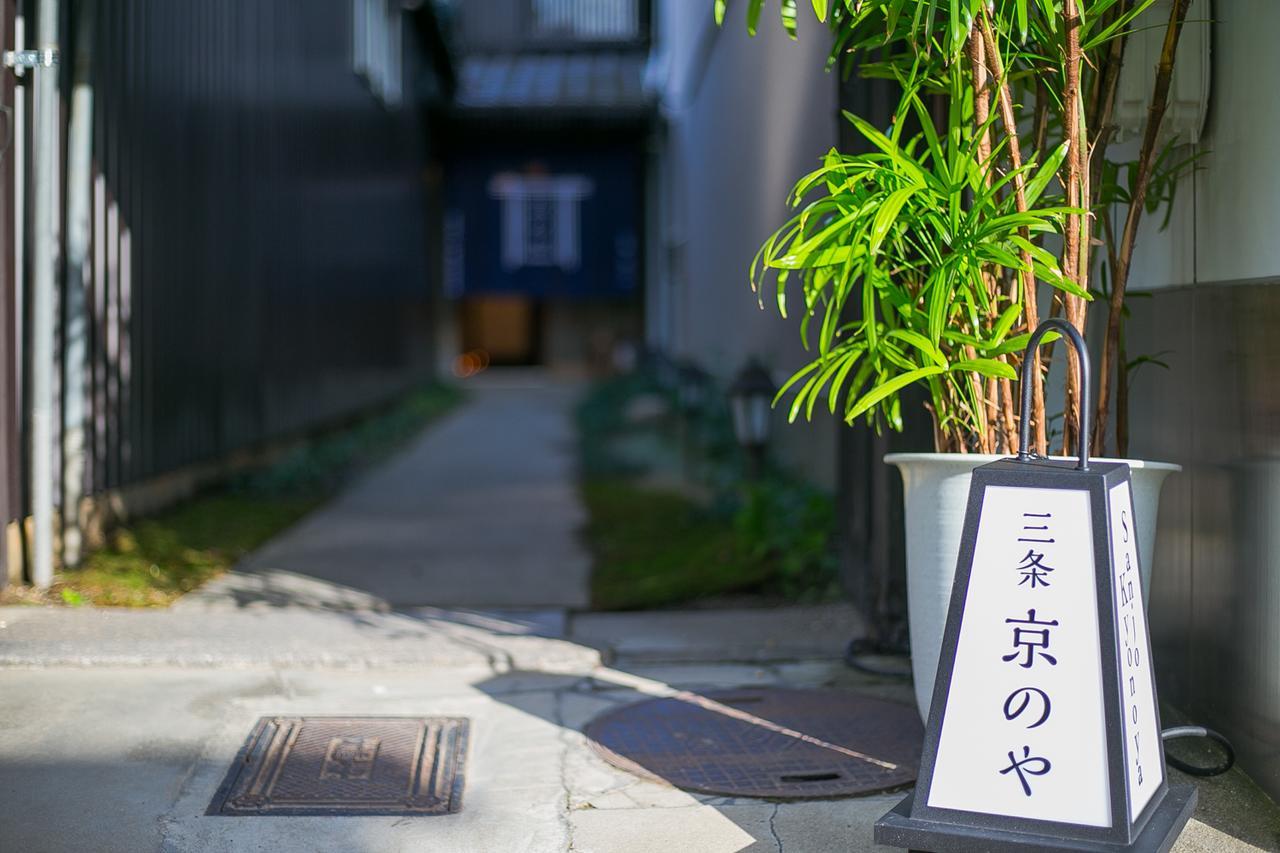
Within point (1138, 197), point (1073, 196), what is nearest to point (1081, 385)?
point (1073, 196)

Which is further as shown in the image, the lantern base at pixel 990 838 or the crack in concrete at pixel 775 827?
the crack in concrete at pixel 775 827

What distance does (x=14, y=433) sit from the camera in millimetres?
5266

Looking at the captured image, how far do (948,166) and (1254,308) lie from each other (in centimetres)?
79

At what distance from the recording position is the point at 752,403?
7.29 metres

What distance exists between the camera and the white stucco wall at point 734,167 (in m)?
7.71

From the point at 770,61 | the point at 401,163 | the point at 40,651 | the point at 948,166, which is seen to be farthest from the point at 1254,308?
the point at 401,163

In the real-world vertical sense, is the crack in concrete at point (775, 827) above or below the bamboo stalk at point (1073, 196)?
below

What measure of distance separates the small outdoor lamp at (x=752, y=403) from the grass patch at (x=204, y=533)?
2621 millimetres

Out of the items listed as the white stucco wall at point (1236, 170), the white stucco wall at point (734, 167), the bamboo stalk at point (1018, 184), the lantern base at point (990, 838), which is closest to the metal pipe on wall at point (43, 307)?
the white stucco wall at point (734, 167)

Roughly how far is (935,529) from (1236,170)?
3.62ft

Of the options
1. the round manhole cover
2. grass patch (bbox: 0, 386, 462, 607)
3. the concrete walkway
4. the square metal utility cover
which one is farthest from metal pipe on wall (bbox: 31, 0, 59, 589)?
the round manhole cover

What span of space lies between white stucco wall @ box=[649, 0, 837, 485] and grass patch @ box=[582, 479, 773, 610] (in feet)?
2.47

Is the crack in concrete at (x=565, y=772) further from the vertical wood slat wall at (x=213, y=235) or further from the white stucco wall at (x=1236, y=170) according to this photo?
the vertical wood slat wall at (x=213, y=235)

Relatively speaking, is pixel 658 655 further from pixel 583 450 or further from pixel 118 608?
pixel 583 450
